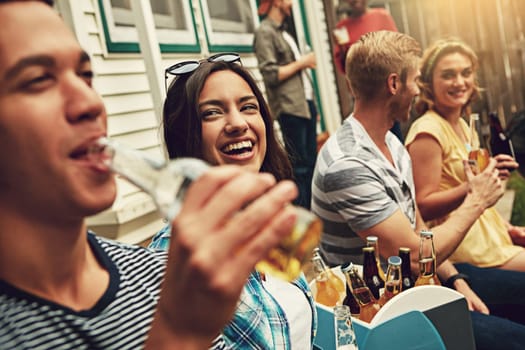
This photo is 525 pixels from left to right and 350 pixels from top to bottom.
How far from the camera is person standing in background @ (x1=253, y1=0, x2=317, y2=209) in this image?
13.9 feet

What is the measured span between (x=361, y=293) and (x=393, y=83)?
0.97 metres

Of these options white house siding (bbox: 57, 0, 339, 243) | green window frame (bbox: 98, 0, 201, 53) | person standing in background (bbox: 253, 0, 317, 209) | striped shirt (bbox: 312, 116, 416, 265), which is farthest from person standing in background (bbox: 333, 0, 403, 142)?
striped shirt (bbox: 312, 116, 416, 265)

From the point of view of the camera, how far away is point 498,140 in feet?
8.65

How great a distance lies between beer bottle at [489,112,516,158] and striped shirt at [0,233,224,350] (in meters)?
2.30

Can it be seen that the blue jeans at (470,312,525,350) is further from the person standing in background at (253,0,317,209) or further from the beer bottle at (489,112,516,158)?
the person standing in background at (253,0,317,209)

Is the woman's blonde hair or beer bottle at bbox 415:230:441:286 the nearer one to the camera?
beer bottle at bbox 415:230:441:286

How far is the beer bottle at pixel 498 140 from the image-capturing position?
2.62m

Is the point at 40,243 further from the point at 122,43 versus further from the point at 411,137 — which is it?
the point at 122,43

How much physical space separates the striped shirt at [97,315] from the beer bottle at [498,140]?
230cm

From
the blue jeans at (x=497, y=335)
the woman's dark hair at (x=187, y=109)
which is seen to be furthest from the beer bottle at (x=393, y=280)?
the woman's dark hair at (x=187, y=109)

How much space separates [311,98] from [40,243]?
4.17 m

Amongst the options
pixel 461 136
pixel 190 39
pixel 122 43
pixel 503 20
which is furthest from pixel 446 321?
pixel 503 20

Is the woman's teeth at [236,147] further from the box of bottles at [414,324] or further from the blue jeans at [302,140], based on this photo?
the blue jeans at [302,140]

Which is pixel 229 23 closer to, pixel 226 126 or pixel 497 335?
pixel 226 126
